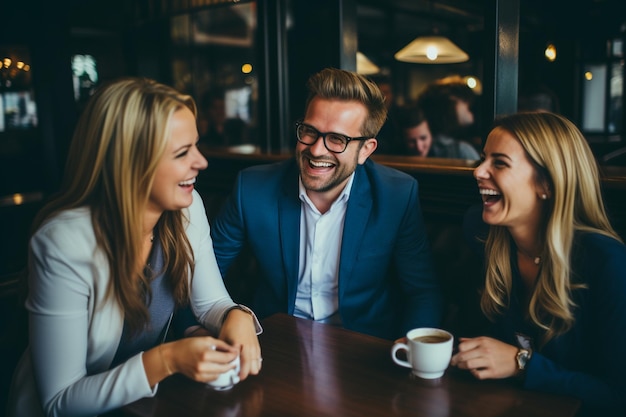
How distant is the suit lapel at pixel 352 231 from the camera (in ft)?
6.94

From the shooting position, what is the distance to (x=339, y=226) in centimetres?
220

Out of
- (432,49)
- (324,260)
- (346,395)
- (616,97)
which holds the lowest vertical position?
(346,395)

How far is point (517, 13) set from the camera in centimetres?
241

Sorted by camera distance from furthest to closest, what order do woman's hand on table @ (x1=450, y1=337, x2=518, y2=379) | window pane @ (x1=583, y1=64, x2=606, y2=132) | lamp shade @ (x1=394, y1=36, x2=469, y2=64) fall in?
window pane @ (x1=583, y1=64, x2=606, y2=132), lamp shade @ (x1=394, y1=36, x2=469, y2=64), woman's hand on table @ (x1=450, y1=337, x2=518, y2=379)

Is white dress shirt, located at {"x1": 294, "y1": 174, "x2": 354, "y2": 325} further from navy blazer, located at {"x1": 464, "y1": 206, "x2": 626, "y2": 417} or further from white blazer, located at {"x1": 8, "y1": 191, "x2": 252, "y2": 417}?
white blazer, located at {"x1": 8, "y1": 191, "x2": 252, "y2": 417}

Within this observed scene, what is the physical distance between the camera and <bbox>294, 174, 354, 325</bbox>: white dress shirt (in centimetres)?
219

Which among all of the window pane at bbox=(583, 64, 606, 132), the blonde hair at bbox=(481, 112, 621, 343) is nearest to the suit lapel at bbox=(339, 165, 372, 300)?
the blonde hair at bbox=(481, 112, 621, 343)

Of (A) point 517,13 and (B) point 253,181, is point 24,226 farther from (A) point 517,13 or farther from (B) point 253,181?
(A) point 517,13

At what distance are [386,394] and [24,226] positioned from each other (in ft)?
12.8

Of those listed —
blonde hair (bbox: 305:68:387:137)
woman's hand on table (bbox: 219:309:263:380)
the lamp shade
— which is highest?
the lamp shade

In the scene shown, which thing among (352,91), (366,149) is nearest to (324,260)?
(366,149)

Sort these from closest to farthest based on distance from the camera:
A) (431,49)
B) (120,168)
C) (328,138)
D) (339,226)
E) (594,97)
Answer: (120,168) → (328,138) → (339,226) → (431,49) → (594,97)

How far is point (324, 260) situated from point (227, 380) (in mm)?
934

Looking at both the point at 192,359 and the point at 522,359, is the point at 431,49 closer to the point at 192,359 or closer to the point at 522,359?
the point at 522,359
